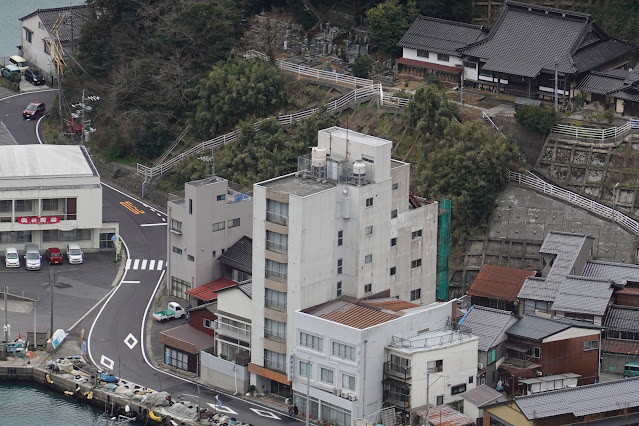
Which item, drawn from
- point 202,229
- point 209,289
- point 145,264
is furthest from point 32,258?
point 209,289

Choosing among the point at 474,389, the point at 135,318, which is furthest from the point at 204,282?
the point at 474,389

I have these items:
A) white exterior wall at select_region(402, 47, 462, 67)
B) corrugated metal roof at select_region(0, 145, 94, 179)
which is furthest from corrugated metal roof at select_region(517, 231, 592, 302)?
corrugated metal roof at select_region(0, 145, 94, 179)

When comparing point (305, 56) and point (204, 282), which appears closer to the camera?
point (204, 282)

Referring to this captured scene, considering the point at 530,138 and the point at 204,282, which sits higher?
the point at 530,138

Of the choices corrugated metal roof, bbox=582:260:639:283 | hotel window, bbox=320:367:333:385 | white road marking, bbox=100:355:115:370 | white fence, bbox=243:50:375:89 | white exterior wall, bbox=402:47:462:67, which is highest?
white exterior wall, bbox=402:47:462:67

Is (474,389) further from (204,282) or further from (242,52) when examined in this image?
(242,52)

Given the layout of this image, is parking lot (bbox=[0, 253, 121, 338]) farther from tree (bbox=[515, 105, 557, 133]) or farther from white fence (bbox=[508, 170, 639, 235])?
tree (bbox=[515, 105, 557, 133])
